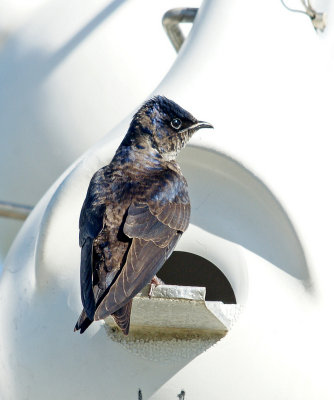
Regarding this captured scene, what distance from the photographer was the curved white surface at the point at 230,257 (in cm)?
388

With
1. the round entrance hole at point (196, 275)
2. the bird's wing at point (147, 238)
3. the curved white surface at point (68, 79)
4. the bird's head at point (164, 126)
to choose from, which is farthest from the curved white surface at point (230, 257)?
the curved white surface at point (68, 79)

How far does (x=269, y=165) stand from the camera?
4.13 meters

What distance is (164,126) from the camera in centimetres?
366

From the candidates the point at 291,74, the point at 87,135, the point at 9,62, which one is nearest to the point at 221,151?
the point at 291,74

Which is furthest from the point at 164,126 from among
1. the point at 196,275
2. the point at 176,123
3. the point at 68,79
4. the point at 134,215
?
the point at 68,79

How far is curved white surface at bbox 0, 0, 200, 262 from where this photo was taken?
5871 mm

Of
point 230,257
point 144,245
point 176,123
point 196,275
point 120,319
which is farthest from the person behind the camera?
point 196,275

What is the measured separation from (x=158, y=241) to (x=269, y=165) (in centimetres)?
97

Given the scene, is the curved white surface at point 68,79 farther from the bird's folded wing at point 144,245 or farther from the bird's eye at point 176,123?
the bird's folded wing at point 144,245

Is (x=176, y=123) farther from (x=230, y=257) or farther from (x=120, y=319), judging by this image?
(x=120, y=319)

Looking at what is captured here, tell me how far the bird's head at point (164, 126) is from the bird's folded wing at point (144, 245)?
0.26 m

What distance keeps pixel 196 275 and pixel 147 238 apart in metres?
1.97

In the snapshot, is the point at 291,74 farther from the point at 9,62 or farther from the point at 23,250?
the point at 9,62

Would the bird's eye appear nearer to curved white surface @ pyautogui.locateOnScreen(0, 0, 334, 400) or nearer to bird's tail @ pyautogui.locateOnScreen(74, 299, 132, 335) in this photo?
curved white surface @ pyautogui.locateOnScreen(0, 0, 334, 400)
